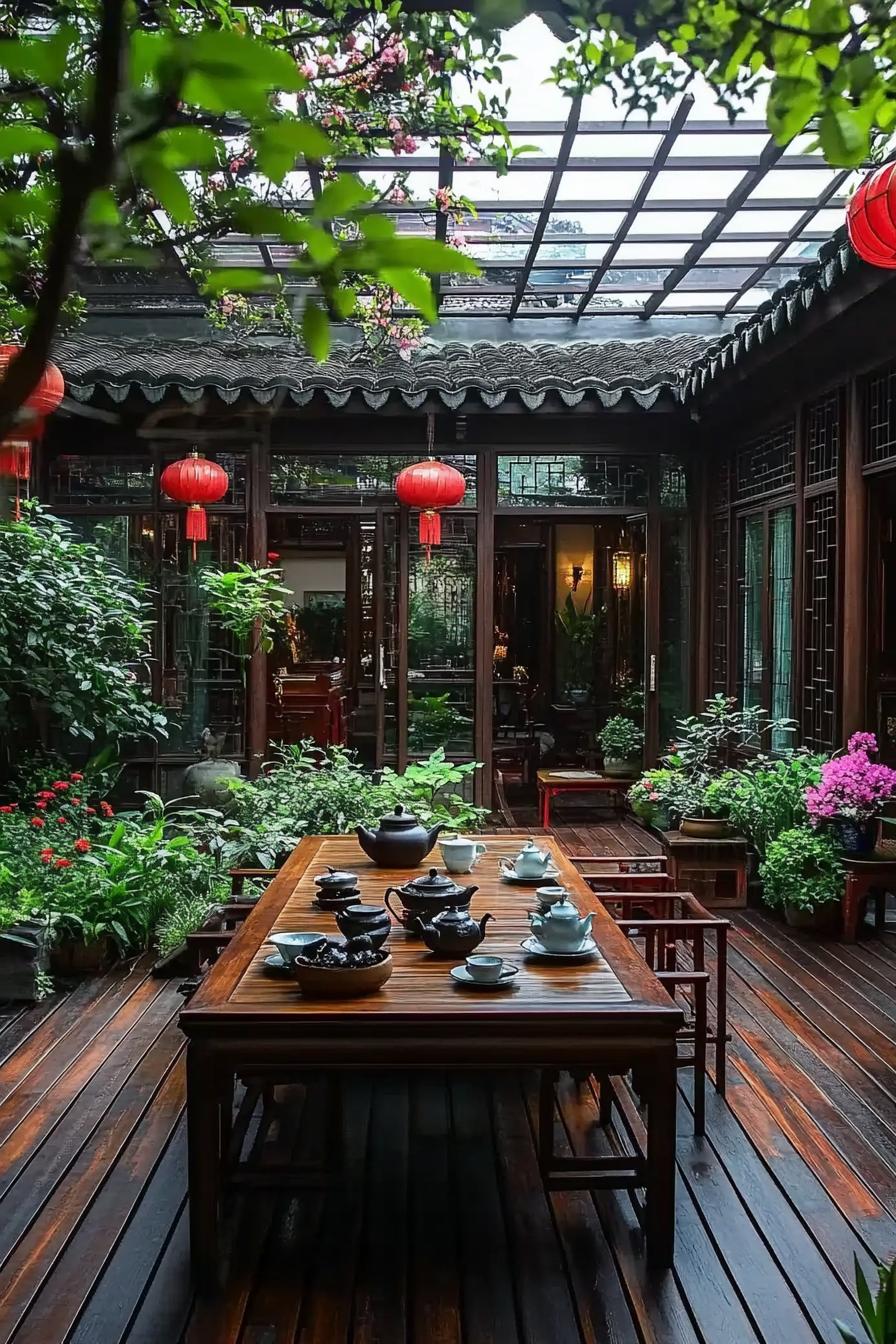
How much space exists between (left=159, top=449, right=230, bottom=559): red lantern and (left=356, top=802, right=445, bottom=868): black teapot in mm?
3881

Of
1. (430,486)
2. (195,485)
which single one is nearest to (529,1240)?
(430,486)

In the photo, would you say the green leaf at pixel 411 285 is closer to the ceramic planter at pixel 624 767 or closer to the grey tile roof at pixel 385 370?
the grey tile roof at pixel 385 370

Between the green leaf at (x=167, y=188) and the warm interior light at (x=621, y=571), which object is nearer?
the green leaf at (x=167, y=188)

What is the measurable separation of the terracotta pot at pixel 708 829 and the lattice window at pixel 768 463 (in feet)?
6.50

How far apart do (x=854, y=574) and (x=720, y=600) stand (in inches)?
89.1

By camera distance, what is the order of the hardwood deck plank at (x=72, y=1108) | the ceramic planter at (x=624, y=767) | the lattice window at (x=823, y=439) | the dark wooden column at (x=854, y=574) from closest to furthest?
the hardwood deck plank at (x=72, y=1108), the dark wooden column at (x=854, y=574), the lattice window at (x=823, y=439), the ceramic planter at (x=624, y=767)

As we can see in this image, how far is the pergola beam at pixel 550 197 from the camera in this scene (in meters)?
6.31

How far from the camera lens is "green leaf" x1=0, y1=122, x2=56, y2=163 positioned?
66cm

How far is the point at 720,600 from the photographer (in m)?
8.20

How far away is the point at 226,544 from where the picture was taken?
8.16 m

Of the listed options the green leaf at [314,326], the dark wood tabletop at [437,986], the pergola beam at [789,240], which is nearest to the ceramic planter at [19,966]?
the dark wood tabletop at [437,986]

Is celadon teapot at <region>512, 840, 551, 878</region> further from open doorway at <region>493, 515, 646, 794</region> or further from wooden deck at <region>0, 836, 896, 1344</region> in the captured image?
open doorway at <region>493, 515, 646, 794</region>

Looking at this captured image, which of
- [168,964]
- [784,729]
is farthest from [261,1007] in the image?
[784,729]

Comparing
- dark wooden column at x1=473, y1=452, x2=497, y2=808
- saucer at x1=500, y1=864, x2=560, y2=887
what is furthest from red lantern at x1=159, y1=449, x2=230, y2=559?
saucer at x1=500, y1=864, x2=560, y2=887
